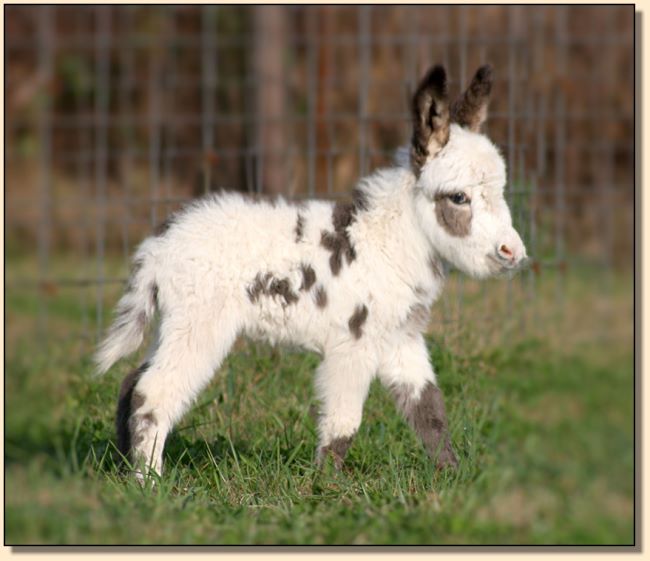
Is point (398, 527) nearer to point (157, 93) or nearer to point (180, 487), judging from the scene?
point (180, 487)

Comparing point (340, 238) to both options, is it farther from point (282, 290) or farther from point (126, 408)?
point (126, 408)

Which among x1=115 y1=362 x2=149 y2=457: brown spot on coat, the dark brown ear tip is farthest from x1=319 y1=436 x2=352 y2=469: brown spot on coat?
the dark brown ear tip

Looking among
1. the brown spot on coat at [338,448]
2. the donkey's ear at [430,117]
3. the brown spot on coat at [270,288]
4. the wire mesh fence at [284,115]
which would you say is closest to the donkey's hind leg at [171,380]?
the brown spot on coat at [270,288]

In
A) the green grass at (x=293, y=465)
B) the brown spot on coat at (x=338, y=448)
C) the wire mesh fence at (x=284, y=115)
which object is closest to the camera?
the green grass at (x=293, y=465)

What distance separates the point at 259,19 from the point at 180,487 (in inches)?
379

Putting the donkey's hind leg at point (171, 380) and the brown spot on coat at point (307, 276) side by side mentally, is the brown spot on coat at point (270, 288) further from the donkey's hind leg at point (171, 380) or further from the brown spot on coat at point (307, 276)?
the donkey's hind leg at point (171, 380)

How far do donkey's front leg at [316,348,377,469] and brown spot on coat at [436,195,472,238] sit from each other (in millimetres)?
804

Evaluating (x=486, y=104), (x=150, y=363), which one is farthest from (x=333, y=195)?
(x=150, y=363)

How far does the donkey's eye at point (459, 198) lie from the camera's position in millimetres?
5668

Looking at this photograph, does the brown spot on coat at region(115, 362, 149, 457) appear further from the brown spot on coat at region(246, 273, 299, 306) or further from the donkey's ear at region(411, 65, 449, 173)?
the donkey's ear at region(411, 65, 449, 173)

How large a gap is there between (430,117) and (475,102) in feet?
1.24

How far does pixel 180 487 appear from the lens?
5551 millimetres

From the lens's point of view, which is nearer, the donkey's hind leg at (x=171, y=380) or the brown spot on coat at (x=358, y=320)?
the donkey's hind leg at (x=171, y=380)

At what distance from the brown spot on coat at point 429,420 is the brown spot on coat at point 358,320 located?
42cm
